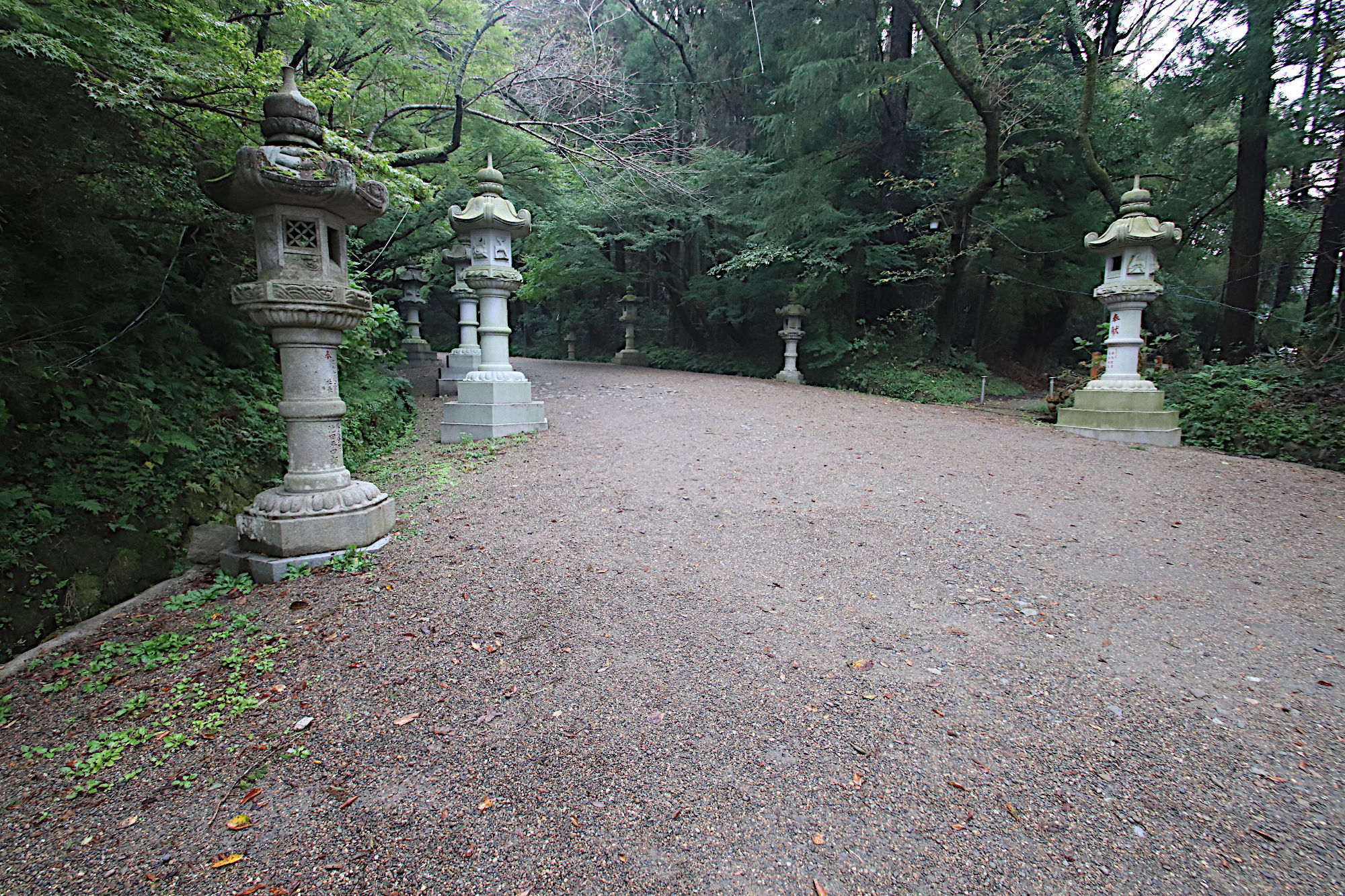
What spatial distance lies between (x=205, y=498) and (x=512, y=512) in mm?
1939

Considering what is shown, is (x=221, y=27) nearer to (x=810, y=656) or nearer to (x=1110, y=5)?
(x=810, y=656)

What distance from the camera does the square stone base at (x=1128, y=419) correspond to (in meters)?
7.42

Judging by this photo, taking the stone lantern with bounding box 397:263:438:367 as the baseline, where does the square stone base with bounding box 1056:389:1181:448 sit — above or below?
below

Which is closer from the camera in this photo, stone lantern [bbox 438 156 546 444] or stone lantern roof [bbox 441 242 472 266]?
stone lantern [bbox 438 156 546 444]

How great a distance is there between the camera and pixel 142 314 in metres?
4.19

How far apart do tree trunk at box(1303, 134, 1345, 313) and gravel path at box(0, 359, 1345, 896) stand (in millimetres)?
6763

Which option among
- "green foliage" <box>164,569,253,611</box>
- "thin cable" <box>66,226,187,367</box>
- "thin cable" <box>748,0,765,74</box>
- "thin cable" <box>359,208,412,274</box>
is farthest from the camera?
"thin cable" <box>748,0,765,74</box>

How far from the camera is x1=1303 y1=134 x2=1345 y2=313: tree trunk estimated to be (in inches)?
328

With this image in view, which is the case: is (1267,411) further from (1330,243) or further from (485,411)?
(485,411)

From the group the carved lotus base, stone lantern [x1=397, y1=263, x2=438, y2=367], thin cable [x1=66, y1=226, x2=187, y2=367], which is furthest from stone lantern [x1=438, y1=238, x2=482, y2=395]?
the carved lotus base

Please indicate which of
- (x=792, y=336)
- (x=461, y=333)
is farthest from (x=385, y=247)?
(x=792, y=336)

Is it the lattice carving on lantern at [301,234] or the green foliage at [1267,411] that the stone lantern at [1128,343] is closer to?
the green foliage at [1267,411]

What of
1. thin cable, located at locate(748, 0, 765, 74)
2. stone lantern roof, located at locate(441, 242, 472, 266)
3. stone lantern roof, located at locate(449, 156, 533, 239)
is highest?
thin cable, located at locate(748, 0, 765, 74)

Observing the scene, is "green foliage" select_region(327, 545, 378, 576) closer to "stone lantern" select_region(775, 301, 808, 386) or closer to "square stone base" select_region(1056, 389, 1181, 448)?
"square stone base" select_region(1056, 389, 1181, 448)
